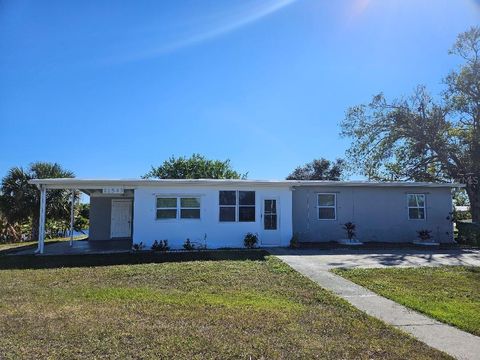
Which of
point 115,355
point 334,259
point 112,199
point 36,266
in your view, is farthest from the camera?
point 112,199

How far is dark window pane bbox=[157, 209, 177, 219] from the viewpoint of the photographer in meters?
16.9

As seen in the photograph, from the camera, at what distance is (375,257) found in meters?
14.2

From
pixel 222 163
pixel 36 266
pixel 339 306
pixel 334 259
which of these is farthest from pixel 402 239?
pixel 222 163

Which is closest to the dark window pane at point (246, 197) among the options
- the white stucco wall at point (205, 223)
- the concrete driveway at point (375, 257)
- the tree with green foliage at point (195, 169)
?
the white stucco wall at point (205, 223)

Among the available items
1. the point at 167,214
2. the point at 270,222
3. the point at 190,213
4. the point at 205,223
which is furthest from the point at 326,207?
the point at 167,214

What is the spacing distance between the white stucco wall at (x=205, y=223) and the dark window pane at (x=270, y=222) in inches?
8.3

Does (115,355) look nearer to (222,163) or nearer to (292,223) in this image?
(292,223)

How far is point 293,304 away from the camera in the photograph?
7465 millimetres

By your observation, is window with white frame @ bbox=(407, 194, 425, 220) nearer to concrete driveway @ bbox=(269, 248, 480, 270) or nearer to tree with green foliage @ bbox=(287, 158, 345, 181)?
concrete driveway @ bbox=(269, 248, 480, 270)

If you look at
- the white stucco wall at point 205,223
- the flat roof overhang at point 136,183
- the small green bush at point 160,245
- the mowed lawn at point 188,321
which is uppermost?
the flat roof overhang at point 136,183

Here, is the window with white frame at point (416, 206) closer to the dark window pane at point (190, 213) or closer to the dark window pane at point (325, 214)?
the dark window pane at point (325, 214)

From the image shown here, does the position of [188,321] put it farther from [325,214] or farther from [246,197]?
[325,214]

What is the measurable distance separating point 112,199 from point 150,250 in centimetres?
668

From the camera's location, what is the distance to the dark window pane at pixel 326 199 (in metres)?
19.0
